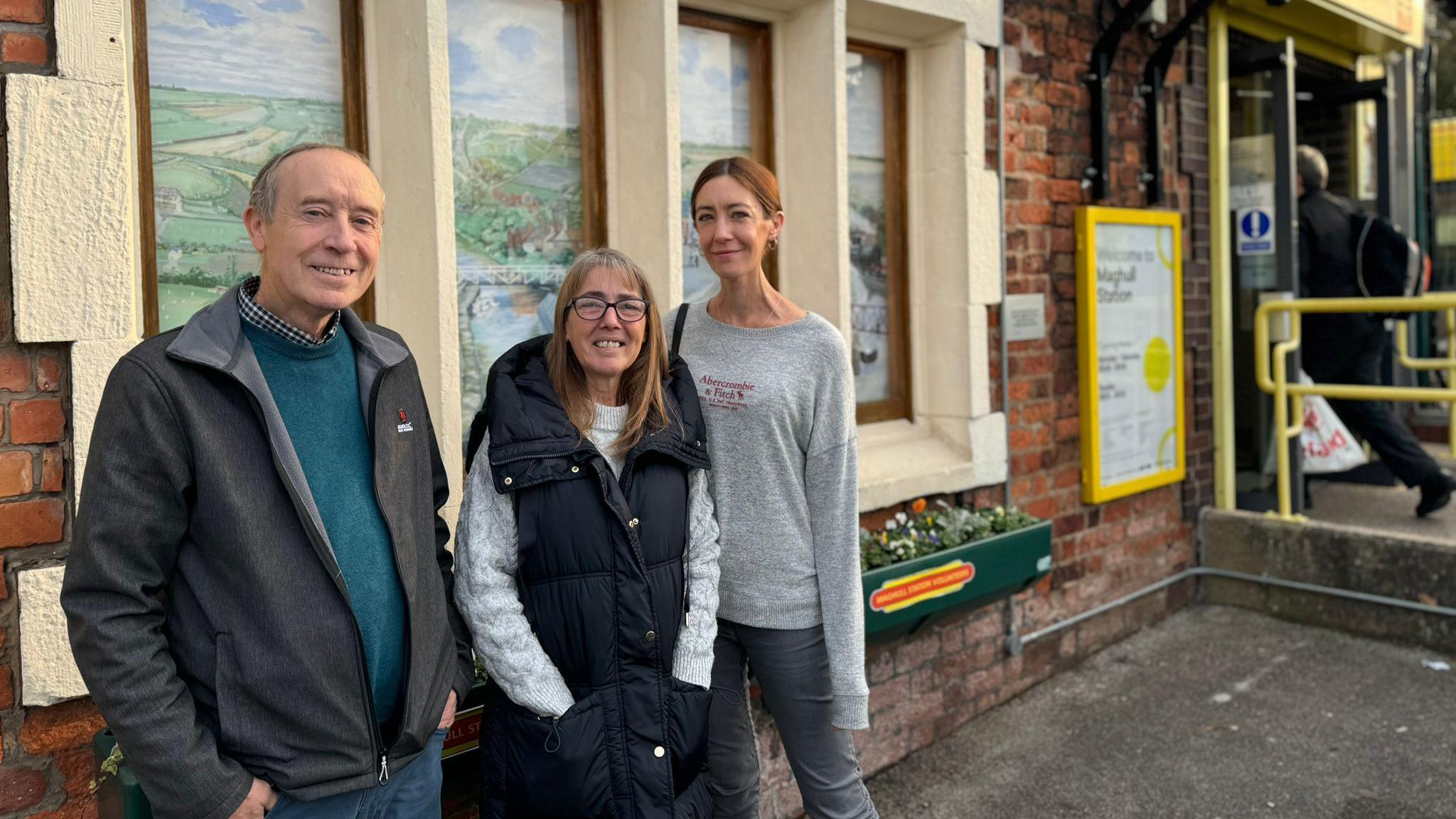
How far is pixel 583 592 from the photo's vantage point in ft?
7.20

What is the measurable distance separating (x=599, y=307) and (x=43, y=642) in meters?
1.40

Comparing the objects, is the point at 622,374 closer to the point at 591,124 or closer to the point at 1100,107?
the point at 591,124

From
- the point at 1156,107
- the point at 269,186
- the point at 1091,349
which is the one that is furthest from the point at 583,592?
the point at 1156,107

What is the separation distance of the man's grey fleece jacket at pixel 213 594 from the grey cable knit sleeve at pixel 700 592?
583 mm

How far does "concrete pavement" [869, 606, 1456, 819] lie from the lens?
3.85 metres

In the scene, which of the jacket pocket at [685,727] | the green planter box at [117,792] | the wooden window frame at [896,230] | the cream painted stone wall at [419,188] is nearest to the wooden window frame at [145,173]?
the cream painted stone wall at [419,188]

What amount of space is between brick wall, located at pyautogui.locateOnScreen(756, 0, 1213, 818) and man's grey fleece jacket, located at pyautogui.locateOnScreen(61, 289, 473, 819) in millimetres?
2597

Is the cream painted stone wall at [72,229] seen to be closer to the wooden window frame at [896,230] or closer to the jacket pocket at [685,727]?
the jacket pocket at [685,727]

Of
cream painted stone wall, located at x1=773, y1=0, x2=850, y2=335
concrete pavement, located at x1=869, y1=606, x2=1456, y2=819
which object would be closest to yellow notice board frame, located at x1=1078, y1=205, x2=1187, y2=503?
concrete pavement, located at x1=869, y1=606, x2=1456, y2=819

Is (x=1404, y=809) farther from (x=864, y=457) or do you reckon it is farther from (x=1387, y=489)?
(x=1387, y=489)

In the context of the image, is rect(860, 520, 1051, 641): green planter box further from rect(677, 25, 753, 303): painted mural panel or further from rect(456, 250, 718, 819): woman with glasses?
rect(456, 250, 718, 819): woman with glasses

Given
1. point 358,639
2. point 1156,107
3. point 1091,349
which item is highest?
point 1156,107

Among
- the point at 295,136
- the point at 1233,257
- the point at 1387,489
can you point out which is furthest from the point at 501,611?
the point at 1387,489

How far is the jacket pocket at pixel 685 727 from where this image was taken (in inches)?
88.7
